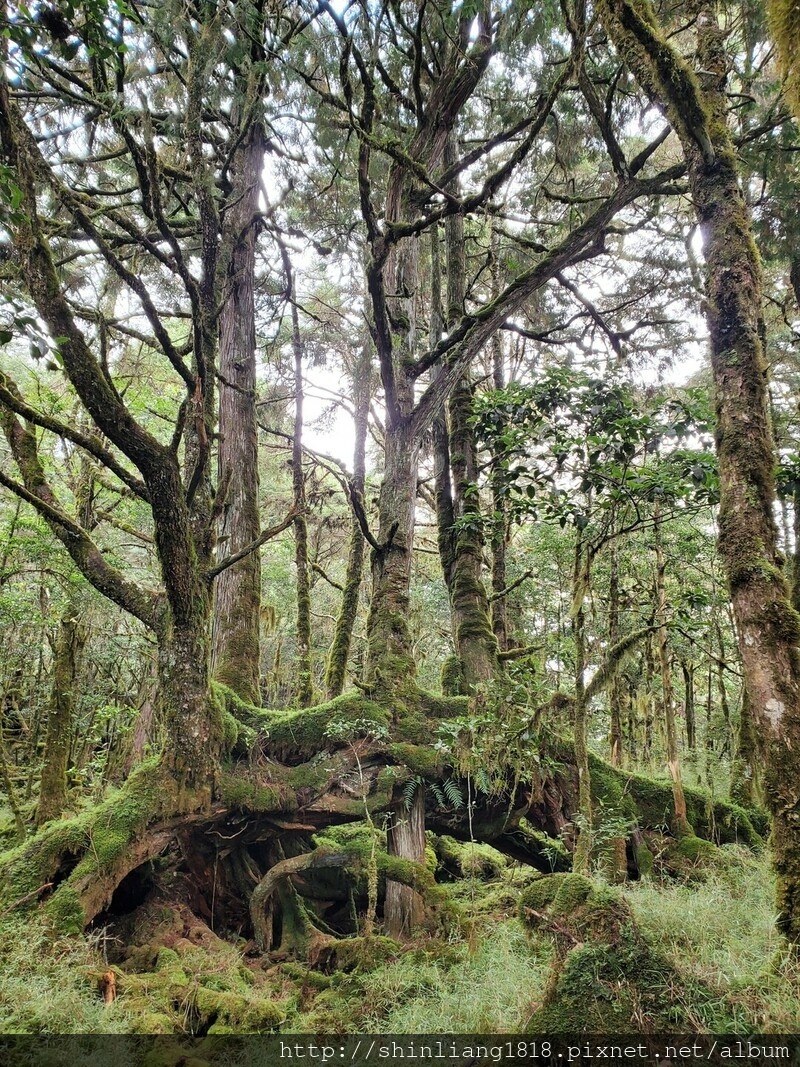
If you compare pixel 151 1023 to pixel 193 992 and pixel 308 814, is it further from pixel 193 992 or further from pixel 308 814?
pixel 308 814

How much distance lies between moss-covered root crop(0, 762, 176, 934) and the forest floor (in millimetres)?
207

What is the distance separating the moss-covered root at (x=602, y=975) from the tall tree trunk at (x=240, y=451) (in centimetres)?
418

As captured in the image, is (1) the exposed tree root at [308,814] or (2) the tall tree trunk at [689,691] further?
(2) the tall tree trunk at [689,691]

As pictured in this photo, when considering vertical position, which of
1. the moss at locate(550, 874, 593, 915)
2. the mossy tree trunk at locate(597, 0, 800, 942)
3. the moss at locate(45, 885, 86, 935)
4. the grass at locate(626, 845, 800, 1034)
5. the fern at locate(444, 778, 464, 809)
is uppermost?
the mossy tree trunk at locate(597, 0, 800, 942)

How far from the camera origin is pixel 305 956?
5.48 m

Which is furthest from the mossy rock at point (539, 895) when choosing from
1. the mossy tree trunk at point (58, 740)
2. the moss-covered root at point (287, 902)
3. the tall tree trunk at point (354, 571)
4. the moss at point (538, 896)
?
the tall tree trunk at point (354, 571)

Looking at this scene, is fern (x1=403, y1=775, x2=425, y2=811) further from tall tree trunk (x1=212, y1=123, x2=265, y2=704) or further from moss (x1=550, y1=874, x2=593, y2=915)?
moss (x1=550, y1=874, x2=593, y2=915)

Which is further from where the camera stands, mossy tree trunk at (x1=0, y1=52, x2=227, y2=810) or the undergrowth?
mossy tree trunk at (x1=0, y1=52, x2=227, y2=810)

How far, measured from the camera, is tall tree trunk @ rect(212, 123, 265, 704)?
22.4 ft

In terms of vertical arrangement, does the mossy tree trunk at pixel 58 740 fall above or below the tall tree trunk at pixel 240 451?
below

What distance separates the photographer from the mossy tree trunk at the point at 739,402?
2.94 meters

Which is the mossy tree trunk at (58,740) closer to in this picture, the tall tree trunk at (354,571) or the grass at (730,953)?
the tall tree trunk at (354,571)

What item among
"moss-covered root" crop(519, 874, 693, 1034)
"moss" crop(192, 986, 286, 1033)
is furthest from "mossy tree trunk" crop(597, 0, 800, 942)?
"moss" crop(192, 986, 286, 1033)

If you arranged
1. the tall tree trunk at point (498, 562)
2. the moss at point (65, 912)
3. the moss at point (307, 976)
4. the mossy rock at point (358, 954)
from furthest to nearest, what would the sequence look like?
the tall tree trunk at point (498, 562) → the mossy rock at point (358, 954) → the moss at point (307, 976) → the moss at point (65, 912)
